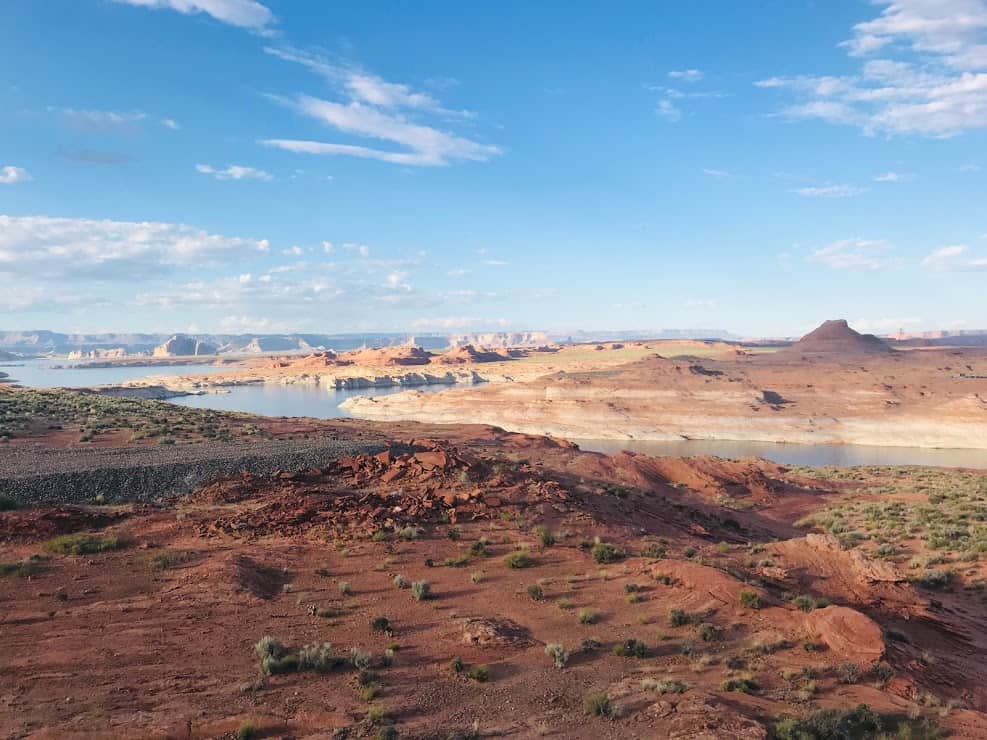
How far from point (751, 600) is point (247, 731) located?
9965 millimetres

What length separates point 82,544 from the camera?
578 inches

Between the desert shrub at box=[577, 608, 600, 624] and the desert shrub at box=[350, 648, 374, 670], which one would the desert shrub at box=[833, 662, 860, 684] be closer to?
the desert shrub at box=[577, 608, 600, 624]

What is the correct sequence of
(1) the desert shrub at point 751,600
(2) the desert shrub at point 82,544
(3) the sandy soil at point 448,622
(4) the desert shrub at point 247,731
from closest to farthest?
(4) the desert shrub at point 247,731, (3) the sandy soil at point 448,622, (1) the desert shrub at point 751,600, (2) the desert shrub at point 82,544

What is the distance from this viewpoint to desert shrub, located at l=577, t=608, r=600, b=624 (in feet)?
40.6

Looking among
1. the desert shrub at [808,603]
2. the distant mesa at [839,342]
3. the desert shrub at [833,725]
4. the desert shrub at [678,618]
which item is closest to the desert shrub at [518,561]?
the desert shrub at [678,618]

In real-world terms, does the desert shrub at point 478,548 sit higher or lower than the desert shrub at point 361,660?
lower

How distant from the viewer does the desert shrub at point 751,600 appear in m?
12.9

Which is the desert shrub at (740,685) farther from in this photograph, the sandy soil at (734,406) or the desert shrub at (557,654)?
the sandy soil at (734,406)

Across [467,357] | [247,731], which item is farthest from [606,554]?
[467,357]

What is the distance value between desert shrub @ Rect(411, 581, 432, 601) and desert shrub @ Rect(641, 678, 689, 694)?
5.12 meters

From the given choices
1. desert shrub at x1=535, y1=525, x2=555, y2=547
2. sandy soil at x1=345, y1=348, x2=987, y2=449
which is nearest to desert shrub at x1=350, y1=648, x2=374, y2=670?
desert shrub at x1=535, y1=525, x2=555, y2=547

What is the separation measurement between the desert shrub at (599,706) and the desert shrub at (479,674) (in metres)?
1.64

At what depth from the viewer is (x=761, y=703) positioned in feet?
31.2

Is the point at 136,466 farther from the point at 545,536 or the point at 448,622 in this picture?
the point at 448,622
